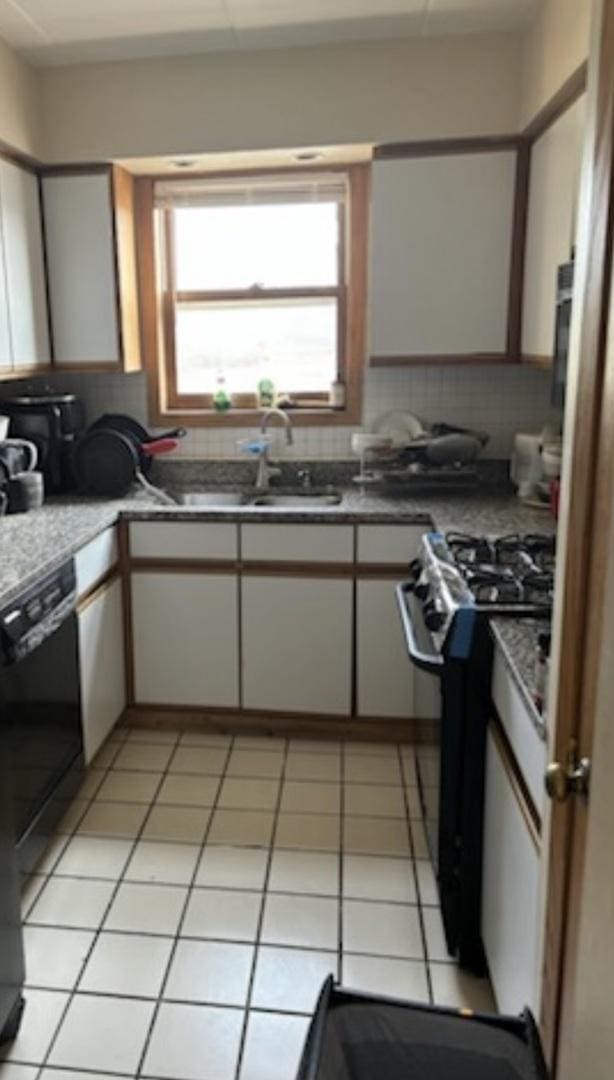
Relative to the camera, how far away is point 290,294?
10.4 feet

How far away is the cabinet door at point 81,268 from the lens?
2803 mm

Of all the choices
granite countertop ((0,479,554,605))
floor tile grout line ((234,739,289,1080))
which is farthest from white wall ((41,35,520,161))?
floor tile grout line ((234,739,289,1080))

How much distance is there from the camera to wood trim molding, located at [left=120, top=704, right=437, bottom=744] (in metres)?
2.84

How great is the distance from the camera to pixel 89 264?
285 centimetres

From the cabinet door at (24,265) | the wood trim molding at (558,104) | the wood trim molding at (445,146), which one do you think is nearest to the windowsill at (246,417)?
the cabinet door at (24,265)

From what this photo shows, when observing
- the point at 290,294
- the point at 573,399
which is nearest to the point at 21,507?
the point at 290,294

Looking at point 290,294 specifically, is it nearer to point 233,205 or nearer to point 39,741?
point 233,205

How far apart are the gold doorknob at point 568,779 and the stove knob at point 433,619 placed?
0.73m

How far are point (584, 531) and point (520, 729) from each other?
577mm

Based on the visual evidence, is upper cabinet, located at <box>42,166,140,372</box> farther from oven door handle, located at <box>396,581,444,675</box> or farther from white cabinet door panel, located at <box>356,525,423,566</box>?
oven door handle, located at <box>396,581,444,675</box>

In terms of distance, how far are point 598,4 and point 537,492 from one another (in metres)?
2.03

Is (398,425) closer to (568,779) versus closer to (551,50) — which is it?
(551,50)

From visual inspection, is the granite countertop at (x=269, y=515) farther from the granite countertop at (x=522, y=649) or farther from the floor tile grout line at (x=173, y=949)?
the floor tile grout line at (x=173, y=949)

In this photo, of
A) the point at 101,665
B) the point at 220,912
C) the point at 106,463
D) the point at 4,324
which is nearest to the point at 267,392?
the point at 106,463
